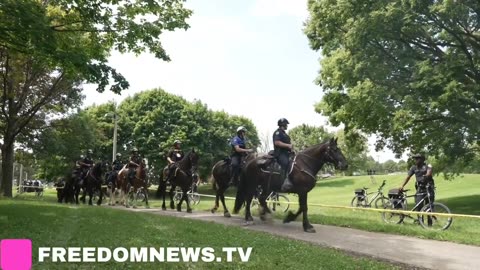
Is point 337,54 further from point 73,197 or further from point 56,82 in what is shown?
point 56,82

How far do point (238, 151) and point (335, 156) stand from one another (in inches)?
141

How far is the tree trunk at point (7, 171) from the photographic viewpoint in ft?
98.0

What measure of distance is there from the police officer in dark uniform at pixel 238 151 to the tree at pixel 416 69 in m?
8.76

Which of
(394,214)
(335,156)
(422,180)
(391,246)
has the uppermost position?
(335,156)

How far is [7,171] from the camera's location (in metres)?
30.5

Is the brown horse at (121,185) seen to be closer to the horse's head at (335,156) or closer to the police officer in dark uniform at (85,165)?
the police officer in dark uniform at (85,165)

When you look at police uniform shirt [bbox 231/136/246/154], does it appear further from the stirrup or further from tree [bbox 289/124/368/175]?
tree [bbox 289/124/368/175]

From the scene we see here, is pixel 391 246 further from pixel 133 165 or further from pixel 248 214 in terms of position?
pixel 133 165

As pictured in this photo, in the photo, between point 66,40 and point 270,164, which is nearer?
point 270,164

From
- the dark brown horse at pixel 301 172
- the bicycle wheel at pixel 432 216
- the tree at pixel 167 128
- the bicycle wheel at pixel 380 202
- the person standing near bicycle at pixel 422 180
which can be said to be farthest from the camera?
the tree at pixel 167 128

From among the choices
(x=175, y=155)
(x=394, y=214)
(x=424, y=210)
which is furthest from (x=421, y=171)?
(x=175, y=155)

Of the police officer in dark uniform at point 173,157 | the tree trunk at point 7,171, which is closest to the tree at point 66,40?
the tree trunk at point 7,171

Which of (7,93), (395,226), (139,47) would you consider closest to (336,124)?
(139,47)

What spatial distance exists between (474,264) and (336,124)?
19932 millimetres
